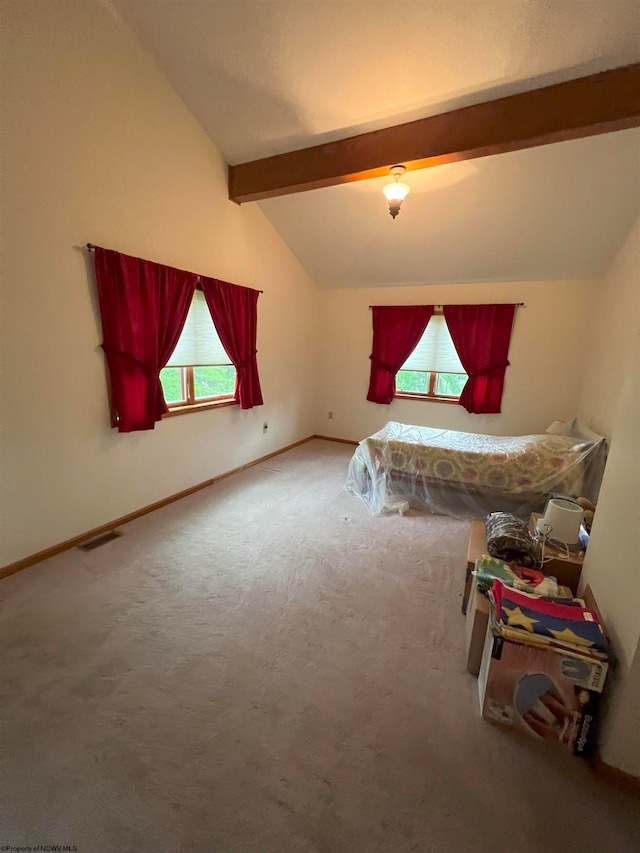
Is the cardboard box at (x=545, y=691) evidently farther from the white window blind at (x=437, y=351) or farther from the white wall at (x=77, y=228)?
the white window blind at (x=437, y=351)

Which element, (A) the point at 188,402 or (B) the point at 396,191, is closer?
(B) the point at 396,191

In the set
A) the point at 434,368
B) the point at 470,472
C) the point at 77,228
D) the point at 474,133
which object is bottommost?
the point at 470,472

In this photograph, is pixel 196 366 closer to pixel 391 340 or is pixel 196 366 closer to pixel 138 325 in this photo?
pixel 138 325

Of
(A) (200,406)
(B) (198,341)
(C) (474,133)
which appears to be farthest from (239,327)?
(C) (474,133)

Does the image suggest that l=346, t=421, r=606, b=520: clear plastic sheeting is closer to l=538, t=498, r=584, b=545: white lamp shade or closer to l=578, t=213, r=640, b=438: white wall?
l=578, t=213, r=640, b=438: white wall

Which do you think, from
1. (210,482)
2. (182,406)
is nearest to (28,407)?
(182,406)

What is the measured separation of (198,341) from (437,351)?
3010 millimetres

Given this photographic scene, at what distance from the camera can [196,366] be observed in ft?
11.0

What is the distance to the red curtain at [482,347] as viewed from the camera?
4.25 m

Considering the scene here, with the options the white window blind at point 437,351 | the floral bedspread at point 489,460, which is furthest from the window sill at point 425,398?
the floral bedspread at point 489,460

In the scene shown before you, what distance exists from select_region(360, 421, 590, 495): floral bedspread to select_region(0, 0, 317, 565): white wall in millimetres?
1999

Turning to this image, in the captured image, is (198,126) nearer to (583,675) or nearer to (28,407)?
(28,407)

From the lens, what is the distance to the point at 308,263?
460 centimetres

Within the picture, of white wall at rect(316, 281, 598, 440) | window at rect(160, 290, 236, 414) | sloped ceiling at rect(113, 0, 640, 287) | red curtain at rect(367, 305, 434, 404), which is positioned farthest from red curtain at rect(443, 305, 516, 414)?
window at rect(160, 290, 236, 414)
